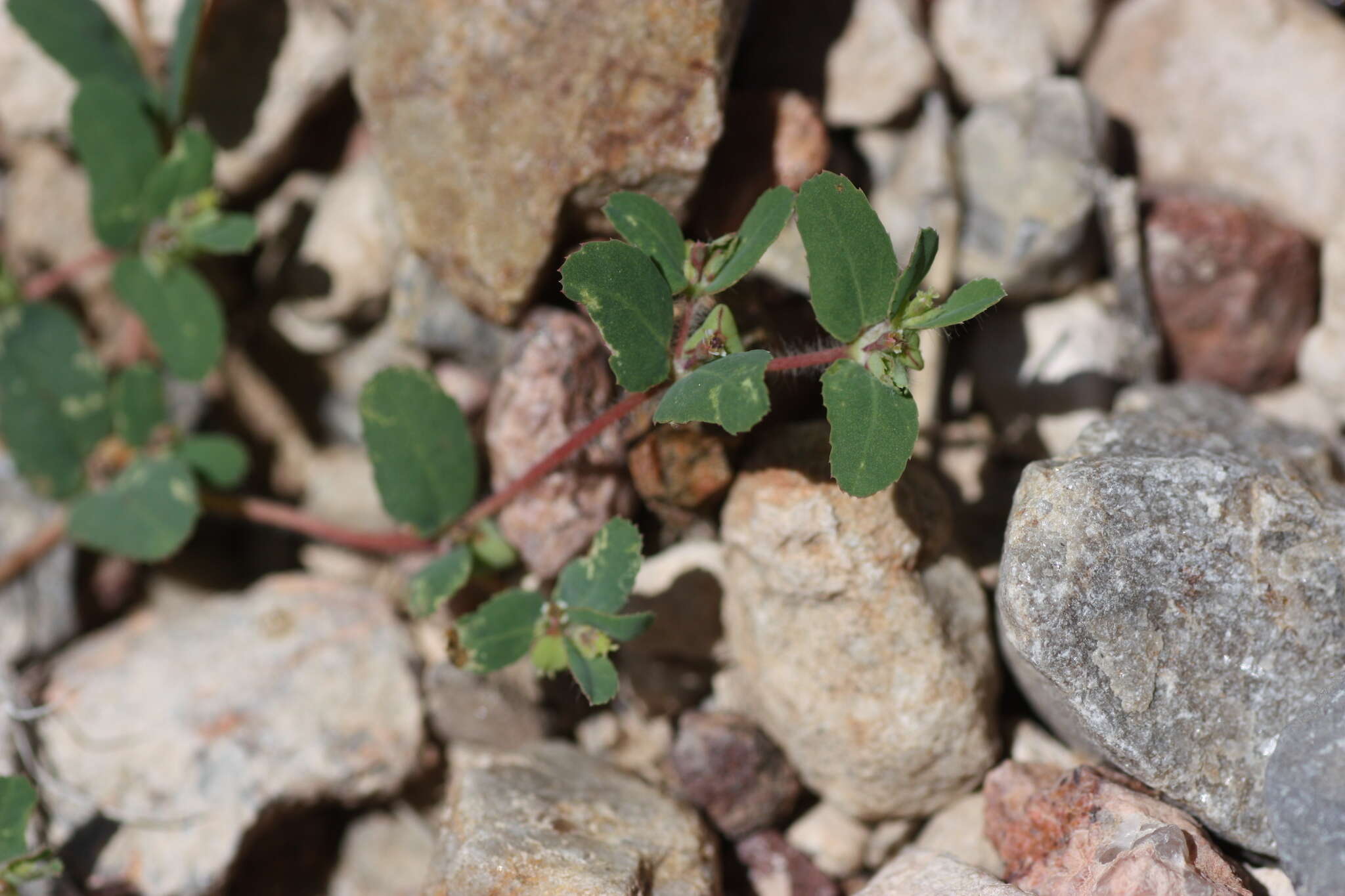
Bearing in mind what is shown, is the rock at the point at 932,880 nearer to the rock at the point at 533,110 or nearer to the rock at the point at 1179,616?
the rock at the point at 1179,616

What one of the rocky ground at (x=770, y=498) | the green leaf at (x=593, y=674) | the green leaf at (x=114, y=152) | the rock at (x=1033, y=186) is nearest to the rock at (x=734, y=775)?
the rocky ground at (x=770, y=498)

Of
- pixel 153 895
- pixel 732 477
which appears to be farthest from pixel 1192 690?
pixel 153 895

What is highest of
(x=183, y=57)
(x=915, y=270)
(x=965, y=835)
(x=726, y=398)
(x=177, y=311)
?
(x=183, y=57)

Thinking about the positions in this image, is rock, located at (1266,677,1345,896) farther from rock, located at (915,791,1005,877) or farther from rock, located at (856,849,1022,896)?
rock, located at (915,791,1005,877)

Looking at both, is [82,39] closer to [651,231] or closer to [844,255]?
[651,231]

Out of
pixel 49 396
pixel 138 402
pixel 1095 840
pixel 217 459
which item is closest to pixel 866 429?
pixel 1095 840

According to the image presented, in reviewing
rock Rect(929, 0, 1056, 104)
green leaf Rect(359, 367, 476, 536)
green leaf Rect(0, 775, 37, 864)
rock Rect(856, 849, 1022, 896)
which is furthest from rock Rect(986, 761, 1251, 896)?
green leaf Rect(0, 775, 37, 864)
